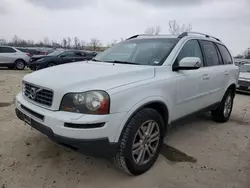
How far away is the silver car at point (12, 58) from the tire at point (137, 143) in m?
15.0

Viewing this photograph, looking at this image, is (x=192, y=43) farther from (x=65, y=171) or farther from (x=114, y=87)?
(x=65, y=171)

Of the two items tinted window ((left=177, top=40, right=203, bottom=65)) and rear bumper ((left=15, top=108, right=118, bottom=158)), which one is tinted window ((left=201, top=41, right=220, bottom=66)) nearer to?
tinted window ((left=177, top=40, right=203, bottom=65))

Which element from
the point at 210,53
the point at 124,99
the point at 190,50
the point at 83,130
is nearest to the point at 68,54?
the point at 210,53

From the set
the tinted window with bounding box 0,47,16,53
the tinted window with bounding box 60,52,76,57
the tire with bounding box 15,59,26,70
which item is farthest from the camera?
the tire with bounding box 15,59,26,70

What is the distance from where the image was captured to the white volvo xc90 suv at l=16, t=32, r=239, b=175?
7.85ft

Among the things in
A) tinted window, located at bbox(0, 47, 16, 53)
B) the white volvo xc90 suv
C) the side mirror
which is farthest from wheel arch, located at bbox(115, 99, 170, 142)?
tinted window, located at bbox(0, 47, 16, 53)

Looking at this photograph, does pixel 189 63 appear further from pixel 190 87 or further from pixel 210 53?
pixel 210 53

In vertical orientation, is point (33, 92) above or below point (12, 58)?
above

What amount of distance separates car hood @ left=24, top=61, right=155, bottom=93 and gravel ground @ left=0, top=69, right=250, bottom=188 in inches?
42.0

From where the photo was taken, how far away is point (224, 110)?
5.14m

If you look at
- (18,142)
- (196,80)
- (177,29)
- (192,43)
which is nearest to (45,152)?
(18,142)

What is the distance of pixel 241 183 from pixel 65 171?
6.94ft

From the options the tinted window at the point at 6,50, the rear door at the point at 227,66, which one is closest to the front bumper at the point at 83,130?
the rear door at the point at 227,66

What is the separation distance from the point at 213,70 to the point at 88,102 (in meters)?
2.76
